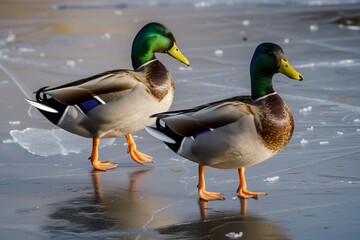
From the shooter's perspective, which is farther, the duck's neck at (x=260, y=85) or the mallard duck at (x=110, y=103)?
the mallard duck at (x=110, y=103)

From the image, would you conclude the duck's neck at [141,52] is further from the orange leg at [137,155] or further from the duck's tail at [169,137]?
the duck's tail at [169,137]

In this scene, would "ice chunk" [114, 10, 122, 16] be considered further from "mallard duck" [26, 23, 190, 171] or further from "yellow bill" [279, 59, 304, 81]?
"yellow bill" [279, 59, 304, 81]

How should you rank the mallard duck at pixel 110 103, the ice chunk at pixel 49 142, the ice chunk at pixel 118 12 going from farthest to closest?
the ice chunk at pixel 118 12
the ice chunk at pixel 49 142
the mallard duck at pixel 110 103

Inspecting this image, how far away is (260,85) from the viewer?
5.51 m

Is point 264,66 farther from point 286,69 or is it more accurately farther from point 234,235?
point 234,235

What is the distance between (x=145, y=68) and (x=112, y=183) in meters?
0.92

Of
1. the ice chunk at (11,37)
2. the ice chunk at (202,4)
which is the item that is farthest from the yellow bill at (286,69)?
the ice chunk at (202,4)

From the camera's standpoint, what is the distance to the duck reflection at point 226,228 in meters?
4.66

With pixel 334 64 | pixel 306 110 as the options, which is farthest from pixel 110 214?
pixel 334 64

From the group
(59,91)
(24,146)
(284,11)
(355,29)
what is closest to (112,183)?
(59,91)

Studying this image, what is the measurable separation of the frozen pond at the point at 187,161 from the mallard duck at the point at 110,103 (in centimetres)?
27

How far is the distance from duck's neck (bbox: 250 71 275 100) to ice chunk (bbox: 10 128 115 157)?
6.04 feet

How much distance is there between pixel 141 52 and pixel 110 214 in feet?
5.50

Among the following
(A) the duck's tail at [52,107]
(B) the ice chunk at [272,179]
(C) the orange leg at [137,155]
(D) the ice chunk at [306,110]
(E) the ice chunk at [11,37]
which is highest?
(A) the duck's tail at [52,107]
